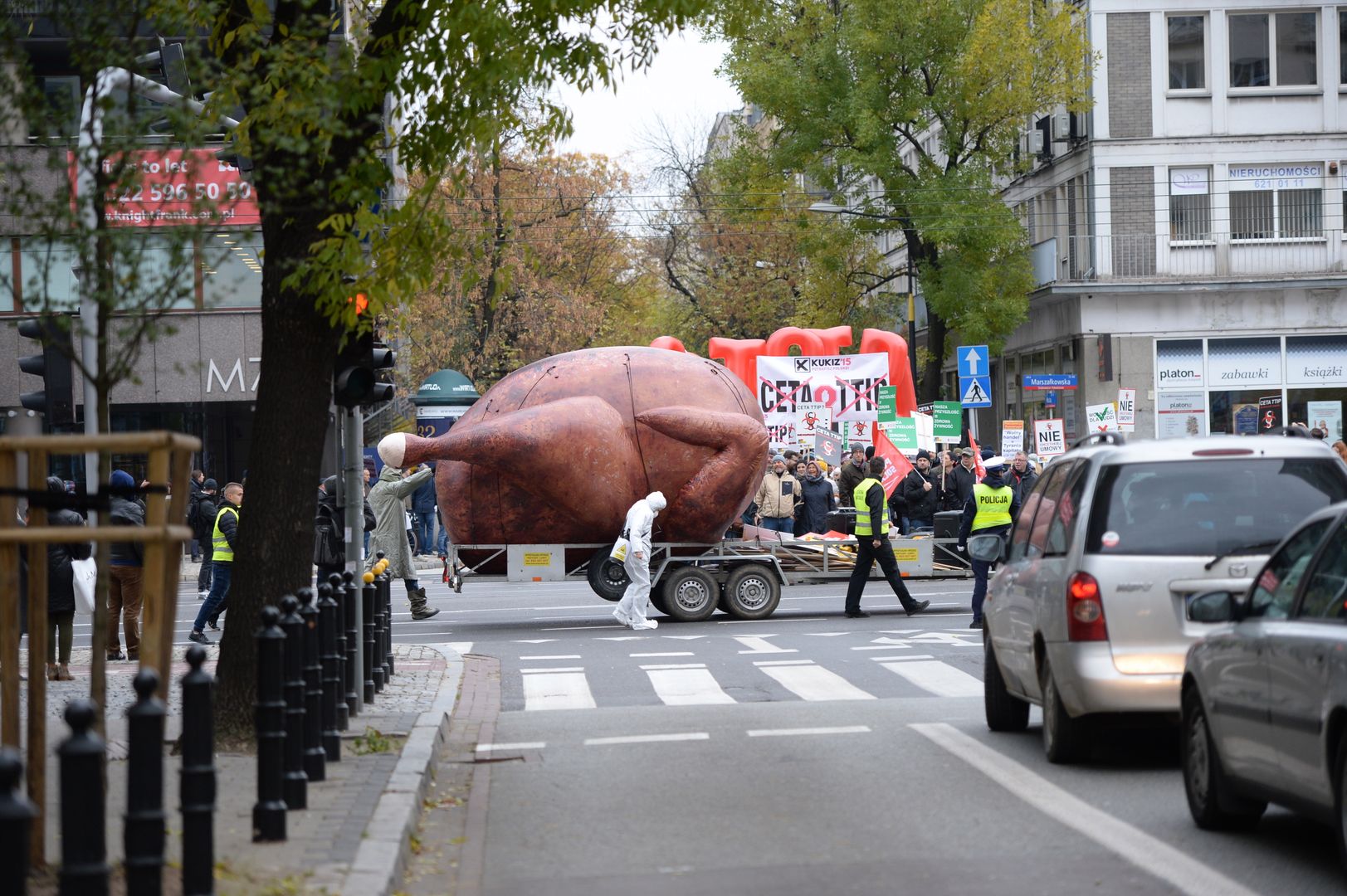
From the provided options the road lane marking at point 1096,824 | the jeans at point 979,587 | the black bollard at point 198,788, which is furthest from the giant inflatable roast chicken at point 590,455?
the black bollard at point 198,788

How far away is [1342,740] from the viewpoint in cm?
679

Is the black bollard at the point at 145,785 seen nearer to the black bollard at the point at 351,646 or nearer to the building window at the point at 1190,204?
the black bollard at the point at 351,646

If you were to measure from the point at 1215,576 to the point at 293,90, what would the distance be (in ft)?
17.4

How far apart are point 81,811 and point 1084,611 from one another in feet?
20.7

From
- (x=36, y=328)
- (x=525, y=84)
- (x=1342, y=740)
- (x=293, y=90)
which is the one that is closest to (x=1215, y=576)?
(x=1342, y=740)

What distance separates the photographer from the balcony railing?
146ft

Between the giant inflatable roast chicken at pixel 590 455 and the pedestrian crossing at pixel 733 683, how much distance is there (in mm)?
4541

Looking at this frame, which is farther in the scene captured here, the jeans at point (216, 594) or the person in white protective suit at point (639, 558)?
the person in white protective suit at point (639, 558)

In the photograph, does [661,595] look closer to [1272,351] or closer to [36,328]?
[36,328]

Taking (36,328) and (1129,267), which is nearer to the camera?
(36,328)

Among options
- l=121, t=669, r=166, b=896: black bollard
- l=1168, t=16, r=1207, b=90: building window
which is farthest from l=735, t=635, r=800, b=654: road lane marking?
l=1168, t=16, r=1207, b=90: building window

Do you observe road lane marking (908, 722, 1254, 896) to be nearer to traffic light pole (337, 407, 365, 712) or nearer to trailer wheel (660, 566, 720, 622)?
traffic light pole (337, 407, 365, 712)

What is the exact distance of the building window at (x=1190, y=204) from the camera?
44531mm

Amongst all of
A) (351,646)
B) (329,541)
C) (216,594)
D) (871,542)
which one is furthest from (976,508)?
(351,646)
